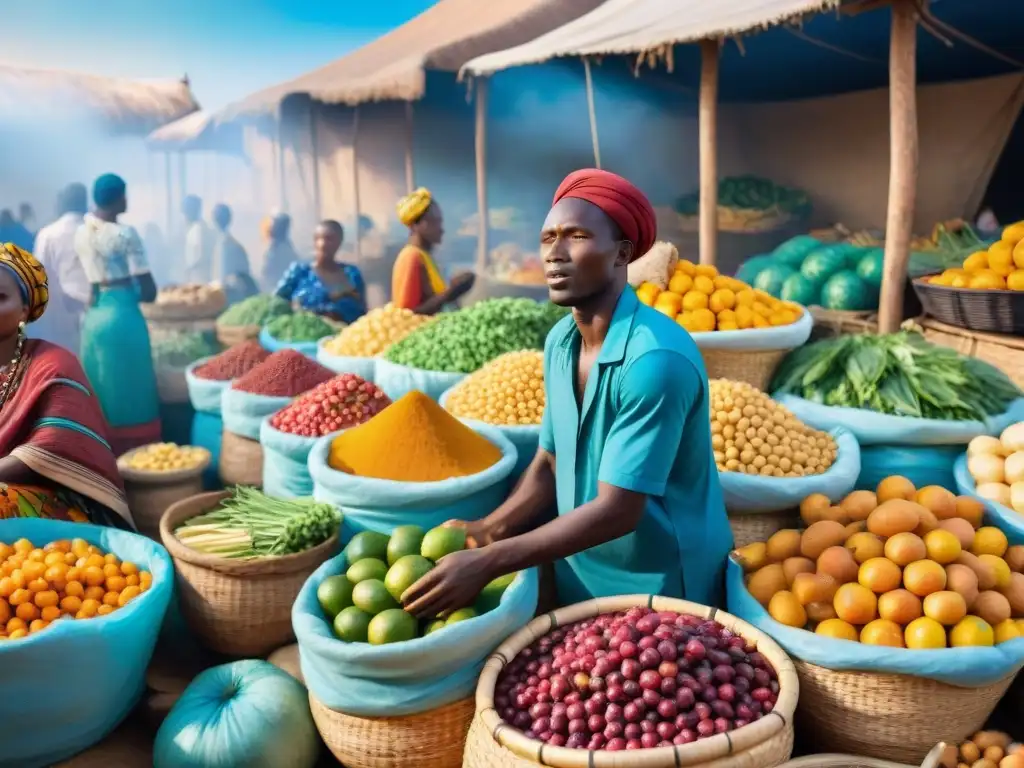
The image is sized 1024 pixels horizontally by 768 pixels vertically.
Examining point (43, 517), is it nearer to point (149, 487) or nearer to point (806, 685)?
point (149, 487)

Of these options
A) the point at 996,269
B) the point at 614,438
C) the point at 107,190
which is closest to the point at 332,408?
the point at 614,438

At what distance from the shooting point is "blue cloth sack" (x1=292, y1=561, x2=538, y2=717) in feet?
5.93

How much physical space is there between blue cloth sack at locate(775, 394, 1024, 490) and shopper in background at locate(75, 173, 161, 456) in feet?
12.3

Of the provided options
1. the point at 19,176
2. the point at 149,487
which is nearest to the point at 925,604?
the point at 149,487

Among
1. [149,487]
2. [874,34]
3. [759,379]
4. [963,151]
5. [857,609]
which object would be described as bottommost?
[149,487]

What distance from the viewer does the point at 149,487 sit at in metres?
3.99

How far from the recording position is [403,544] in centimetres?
210

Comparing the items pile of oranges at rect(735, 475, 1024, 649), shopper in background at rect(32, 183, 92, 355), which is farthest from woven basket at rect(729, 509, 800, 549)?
shopper in background at rect(32, 183, 92, 355)

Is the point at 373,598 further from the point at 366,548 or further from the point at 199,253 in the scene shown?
the point at 199,253

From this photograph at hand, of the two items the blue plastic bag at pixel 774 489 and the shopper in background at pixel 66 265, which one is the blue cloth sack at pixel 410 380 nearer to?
the blue plastic bag at pixel 774 489

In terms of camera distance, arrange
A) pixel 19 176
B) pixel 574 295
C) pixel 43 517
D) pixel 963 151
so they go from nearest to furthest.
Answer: pixel 574 295 → pixel 43 517 → pixel 963 151 → pixel 19 176

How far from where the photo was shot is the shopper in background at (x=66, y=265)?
5652 mm

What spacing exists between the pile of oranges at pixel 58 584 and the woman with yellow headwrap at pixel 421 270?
7.96 feet

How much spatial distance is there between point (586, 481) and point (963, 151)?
232 inches
